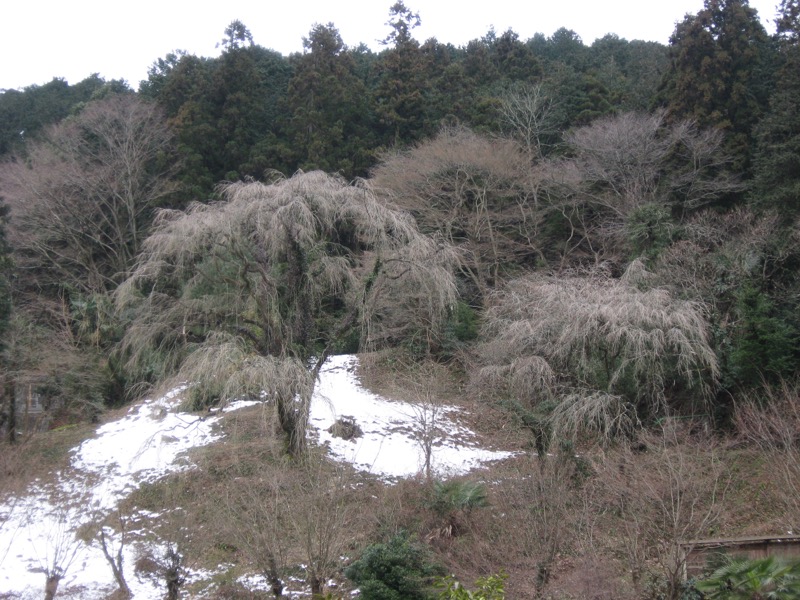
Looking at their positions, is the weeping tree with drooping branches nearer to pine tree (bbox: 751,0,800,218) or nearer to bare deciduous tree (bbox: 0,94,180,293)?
pine tree (bbox: 751,0,800,218)

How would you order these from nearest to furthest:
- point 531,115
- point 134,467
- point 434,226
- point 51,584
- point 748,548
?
point 748,548 → point 51,584 → point 134,467 → point 434,226 → point 531,115

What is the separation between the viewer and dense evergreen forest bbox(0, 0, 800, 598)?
13.0 m

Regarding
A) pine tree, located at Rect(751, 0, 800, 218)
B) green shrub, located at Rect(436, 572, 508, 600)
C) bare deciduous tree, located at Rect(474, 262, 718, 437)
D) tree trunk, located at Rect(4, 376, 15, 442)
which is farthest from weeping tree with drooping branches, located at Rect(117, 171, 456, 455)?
pine tree, located at Rect(751, 0, 800, 218)

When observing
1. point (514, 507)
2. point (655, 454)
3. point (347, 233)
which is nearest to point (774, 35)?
point (347, 233)

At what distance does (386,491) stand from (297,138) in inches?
650

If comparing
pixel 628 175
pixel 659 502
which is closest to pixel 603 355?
pixel 659 502

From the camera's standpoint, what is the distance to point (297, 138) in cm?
2588

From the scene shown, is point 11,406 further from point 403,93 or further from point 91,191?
point 403,93

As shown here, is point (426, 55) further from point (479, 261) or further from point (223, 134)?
point (479, 261)

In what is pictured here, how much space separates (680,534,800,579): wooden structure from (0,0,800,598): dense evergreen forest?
52.5 inches

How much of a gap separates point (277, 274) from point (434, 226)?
919cm

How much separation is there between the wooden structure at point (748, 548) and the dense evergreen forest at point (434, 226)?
1.33 meters

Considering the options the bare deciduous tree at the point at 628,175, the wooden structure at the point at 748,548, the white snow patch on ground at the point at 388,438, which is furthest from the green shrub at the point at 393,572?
the bare deciduous tree at the point at 628,175

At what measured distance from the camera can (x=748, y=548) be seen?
338 inches
